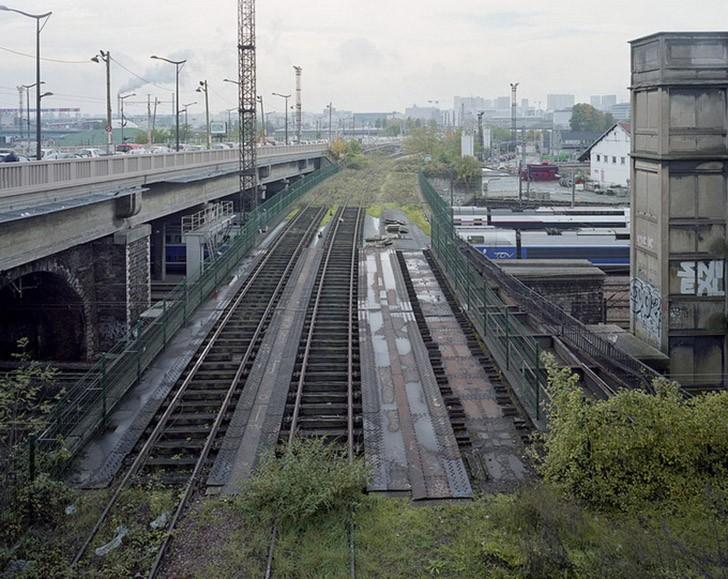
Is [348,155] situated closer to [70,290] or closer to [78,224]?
[70,290]

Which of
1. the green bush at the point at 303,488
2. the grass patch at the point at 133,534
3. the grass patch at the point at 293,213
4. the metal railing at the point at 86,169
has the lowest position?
the grass patch at the point at 133,534

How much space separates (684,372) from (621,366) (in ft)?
13.0

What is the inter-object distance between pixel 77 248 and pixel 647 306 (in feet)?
55.2

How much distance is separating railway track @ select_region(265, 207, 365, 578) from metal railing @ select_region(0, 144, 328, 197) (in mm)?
7219

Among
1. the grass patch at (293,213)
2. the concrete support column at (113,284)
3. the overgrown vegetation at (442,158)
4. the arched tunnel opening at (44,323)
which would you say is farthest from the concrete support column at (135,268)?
the overgrown vegetation at (442,158)

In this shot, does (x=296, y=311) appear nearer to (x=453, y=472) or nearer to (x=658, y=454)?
(x=453, y=472)

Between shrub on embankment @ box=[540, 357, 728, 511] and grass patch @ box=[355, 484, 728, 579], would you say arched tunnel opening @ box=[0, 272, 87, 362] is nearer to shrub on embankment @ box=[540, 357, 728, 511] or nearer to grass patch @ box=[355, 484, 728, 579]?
grass patch @ box=[355, 484, 728, 579]

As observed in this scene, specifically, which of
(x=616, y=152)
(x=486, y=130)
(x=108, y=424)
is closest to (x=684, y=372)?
(x=108, y=424)

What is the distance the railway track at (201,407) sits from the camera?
39.8 feet

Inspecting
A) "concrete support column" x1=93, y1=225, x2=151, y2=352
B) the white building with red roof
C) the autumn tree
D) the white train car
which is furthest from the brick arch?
the autumn tree

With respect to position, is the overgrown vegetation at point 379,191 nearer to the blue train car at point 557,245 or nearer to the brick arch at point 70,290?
the blue train car at point 557,245

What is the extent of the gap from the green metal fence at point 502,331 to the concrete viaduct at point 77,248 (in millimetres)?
10502

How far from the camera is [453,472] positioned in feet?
40.0

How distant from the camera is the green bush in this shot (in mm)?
10383
